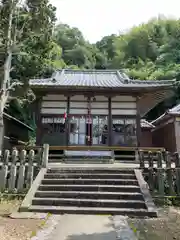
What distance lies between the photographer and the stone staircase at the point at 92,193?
5.41 meters

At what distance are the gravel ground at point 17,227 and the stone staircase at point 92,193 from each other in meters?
0.65

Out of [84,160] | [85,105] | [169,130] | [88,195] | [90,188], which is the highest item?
[85,105]

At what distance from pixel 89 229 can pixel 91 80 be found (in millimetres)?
11679

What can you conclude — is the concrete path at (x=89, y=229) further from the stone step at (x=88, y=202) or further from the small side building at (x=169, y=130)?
the small side building at (x=169, y=130)

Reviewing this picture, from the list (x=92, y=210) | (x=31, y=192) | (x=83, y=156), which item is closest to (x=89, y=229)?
(x=92, y=210)

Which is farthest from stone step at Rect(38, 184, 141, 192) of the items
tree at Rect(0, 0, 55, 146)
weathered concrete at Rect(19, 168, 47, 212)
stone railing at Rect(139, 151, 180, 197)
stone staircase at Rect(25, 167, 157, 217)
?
tree at Rect(0, 0, 55, 146)

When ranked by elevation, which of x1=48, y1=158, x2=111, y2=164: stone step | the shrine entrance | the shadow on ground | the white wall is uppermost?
the white wall

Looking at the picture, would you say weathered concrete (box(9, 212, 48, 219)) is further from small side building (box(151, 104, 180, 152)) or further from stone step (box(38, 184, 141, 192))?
small side building (box(151, 104, 180, 152))

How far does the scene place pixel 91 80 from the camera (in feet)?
48.9

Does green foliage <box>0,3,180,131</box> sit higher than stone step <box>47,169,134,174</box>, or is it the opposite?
green foliage <box>0,3,180,131</box>

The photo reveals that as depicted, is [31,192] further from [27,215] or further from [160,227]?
[160,227]

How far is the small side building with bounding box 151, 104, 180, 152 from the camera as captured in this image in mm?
14180

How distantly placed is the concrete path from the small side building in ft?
34.2

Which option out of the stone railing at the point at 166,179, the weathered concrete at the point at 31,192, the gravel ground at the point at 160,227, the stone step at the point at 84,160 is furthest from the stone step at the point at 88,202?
the stone step at the point at 84,160
